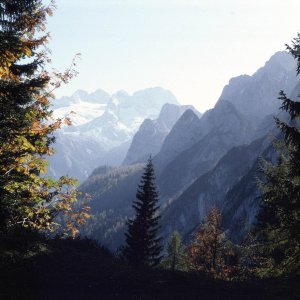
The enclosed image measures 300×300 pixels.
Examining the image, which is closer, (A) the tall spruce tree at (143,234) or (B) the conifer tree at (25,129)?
(B) the conifer tree at (25,129)

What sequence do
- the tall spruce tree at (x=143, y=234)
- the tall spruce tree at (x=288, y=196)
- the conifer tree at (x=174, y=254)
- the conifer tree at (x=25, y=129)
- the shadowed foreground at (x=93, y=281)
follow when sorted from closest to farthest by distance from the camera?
the conifer tree at (x=25, y=129) → the tall spruce tree at (x=288, y=196) → the shadowed foreground at (x=93, y=281) → the tall spruce tree at (x=143, y=234) → the conifer tree at (x=174, y=254)

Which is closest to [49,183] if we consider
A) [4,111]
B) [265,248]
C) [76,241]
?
[4,111]

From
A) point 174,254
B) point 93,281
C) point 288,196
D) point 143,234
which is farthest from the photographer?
point 174,254

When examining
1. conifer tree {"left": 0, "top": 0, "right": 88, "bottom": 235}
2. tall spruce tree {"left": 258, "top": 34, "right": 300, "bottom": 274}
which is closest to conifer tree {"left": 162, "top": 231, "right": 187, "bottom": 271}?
tall spruce tree {"left": 258, "top": 34, "right": 300, "bottom": 274}

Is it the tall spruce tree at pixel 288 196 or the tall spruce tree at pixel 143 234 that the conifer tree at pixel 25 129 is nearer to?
the tall spruce tree at pixel 288 196

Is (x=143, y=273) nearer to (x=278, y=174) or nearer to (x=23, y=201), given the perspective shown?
(x=278, y=174)

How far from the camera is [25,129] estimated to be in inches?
511

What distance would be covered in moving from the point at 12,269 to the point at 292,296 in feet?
50.5

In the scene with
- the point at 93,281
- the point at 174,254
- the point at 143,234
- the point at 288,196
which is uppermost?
the point at 143,234

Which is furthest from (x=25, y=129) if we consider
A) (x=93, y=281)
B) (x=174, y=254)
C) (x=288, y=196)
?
(x=174, y=254)

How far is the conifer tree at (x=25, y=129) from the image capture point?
11664 millimetres

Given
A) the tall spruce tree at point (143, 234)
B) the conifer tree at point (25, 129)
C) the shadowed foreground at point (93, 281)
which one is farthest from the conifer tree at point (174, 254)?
the conifer tree at point (25, 129)

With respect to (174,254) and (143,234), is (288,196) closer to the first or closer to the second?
(143,234)

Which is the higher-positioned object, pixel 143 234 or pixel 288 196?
pixel 143 234
